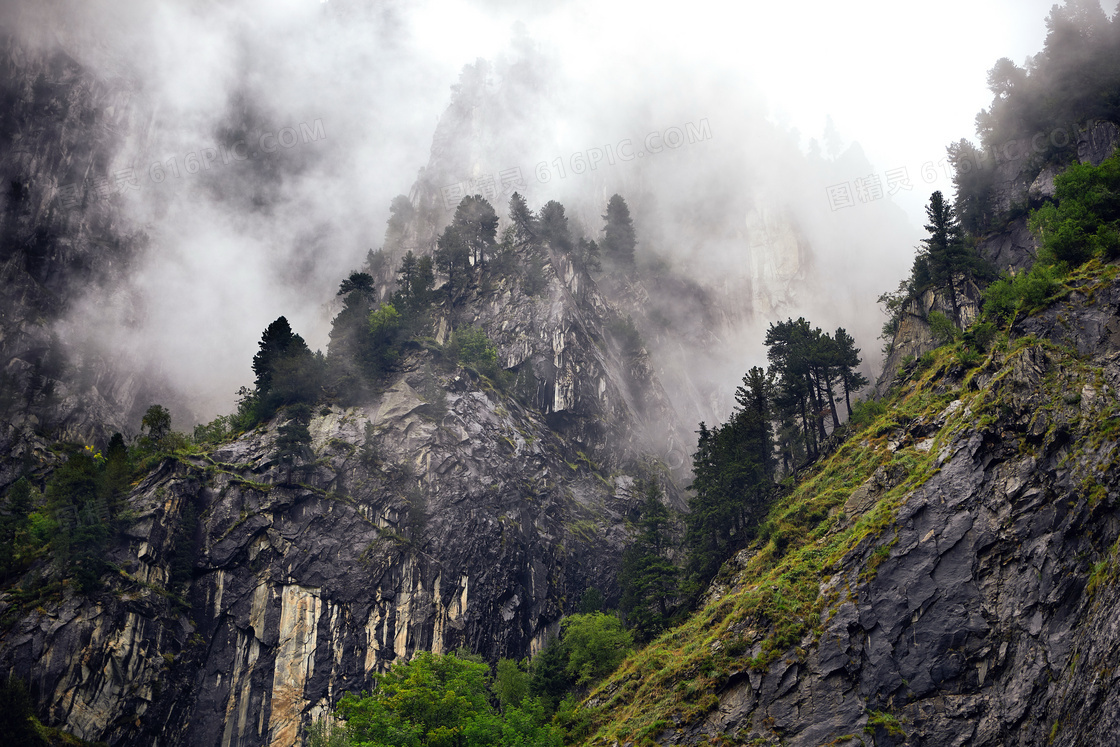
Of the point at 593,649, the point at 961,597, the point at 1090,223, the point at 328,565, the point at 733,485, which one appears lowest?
the point at 593,649

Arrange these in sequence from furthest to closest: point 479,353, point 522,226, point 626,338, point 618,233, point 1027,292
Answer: point 618,233, point 626,338, point 522,226, point 479,353, point 1027,292

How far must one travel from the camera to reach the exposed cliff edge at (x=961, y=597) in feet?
66.9

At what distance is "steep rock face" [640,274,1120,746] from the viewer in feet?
66.1

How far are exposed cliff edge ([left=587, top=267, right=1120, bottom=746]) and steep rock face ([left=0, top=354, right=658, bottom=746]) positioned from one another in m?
27.0

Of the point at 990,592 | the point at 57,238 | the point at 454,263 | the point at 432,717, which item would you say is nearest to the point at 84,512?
the point at 432,717

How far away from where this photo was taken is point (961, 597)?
24.0m

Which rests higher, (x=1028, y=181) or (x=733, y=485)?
(x=1028, y=181)

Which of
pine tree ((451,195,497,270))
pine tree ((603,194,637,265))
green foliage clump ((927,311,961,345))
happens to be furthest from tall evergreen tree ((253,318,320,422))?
green foliage clump ((927,311,961,345))

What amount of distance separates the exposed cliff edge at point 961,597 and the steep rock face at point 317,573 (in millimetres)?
26968

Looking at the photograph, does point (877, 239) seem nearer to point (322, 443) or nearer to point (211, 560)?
point (322, 443)

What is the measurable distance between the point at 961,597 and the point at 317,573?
158 ft

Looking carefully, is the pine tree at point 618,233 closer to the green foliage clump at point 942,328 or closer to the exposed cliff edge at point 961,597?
the green foliage clump at point 942,328

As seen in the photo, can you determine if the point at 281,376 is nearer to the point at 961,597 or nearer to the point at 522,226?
the point at 522,226

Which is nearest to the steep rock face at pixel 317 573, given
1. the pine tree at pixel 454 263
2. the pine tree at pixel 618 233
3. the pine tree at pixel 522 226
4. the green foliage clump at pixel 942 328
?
the pine tree at pixel 454 263
